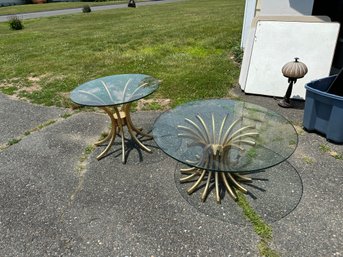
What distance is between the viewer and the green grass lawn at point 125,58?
7.30m

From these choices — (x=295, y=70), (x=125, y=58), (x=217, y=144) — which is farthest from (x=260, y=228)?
A: (x=125, y=58)

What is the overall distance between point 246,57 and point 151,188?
169 inches

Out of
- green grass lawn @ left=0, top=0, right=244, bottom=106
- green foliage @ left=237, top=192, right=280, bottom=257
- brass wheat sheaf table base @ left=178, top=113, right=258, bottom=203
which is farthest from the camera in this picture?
green grass lawn @ left=0, top=0, right=244, bottom=106

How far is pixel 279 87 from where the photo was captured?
6.11 m

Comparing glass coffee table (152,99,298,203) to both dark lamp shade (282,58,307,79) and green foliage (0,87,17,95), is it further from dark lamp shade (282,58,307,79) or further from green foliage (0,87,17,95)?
green foliage (0,87,17,95)

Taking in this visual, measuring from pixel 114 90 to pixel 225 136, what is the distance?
212 centimetres

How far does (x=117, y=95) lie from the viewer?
4445 mm

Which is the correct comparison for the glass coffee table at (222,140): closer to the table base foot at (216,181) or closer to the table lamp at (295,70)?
the table base foot at (216,181)

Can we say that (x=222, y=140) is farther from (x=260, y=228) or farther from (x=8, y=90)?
(x=8, y=90)

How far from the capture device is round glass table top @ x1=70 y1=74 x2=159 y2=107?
4148 mm

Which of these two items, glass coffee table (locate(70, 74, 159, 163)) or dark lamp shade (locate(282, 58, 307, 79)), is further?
dark lamp shade (locate(282, 58, 307, 79))

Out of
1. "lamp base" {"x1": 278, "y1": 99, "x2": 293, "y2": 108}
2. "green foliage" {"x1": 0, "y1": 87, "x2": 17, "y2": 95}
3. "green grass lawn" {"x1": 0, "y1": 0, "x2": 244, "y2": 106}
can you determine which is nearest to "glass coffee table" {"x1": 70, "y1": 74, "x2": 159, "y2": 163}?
"green grass lawn" {"x1": 0, "y1": 0, "x2": 244, "y2": 106}

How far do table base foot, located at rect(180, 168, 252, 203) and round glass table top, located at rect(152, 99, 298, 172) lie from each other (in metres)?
0.46

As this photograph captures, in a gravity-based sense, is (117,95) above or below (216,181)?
above
